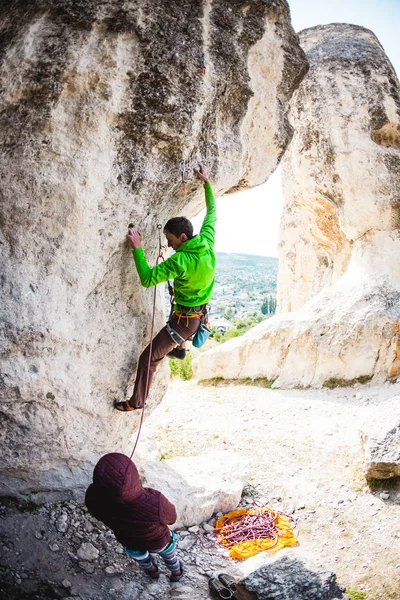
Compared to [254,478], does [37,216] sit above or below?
above

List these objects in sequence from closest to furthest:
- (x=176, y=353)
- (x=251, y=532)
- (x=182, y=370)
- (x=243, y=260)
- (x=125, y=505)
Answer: (x=125, y=505)
(x=251, y=532)
(x=176, y=353)
(x=182, y=370)
(x=243, y=260)

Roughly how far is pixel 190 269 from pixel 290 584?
2935 millimetres

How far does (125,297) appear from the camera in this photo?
5.45 metres

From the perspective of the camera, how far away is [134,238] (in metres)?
5.12

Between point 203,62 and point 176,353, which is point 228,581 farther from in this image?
point 203,62

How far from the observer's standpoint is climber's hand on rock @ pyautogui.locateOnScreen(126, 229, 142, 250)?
16.7 ft

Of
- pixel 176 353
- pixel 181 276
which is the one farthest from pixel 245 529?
pixel 181 276

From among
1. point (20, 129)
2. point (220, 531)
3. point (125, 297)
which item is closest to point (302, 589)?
point (220, 531)

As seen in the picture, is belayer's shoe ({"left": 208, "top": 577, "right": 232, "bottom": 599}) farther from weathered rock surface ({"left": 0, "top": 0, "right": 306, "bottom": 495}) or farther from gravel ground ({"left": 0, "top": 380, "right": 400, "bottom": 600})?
weathered rock surface ({"left": 0, "top": 0, "right": 306, "bottom": 495})

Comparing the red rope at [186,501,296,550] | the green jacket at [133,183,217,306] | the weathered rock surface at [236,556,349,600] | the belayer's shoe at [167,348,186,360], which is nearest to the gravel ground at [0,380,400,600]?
the red rope at [186,501,296,550]

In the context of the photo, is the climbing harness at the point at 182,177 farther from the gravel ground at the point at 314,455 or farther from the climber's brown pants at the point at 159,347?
the gravel ground at the point at 314,455

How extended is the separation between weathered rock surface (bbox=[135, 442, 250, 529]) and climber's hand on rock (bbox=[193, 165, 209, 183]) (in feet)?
11.5

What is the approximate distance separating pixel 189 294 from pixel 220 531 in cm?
279

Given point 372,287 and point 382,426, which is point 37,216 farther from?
point 372,287
